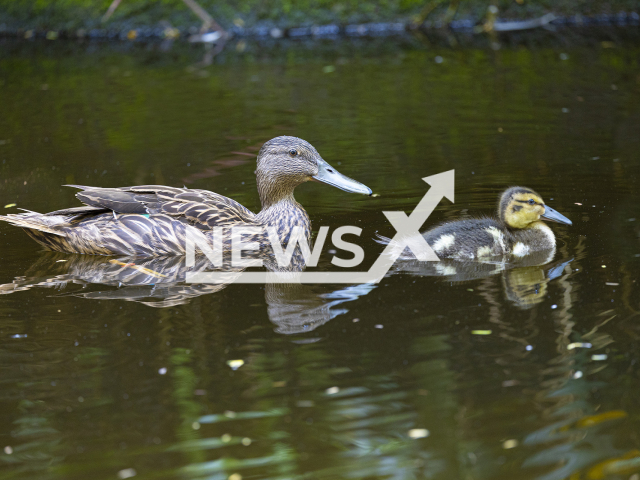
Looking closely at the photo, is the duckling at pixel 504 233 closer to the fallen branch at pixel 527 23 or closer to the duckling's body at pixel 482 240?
the duckling's body at pixel 482 240

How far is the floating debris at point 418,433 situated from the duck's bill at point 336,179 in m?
2.52

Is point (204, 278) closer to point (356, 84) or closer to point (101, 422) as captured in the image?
point (101, 422)

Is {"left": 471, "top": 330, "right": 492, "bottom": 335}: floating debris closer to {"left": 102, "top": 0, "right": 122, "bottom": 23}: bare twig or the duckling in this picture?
the duckling

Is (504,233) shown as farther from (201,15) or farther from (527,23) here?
(201,15)

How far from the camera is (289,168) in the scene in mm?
5676

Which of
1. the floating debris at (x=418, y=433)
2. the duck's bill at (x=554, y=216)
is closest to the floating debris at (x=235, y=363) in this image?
the floating debris at (x=418, y=433)

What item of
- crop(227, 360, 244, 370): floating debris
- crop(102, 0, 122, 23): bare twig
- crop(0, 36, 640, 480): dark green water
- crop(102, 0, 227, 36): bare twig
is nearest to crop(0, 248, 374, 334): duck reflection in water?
crop(0, 36, 640, 480): dark green water

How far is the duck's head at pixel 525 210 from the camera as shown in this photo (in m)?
5.21

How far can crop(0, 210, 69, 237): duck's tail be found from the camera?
5488 millimetres

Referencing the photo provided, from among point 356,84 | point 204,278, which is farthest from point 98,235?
point 356,84

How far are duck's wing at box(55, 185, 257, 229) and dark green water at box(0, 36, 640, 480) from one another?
0.44 m

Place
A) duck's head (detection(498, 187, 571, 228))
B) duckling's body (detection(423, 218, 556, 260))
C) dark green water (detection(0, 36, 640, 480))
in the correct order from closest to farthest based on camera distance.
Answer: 1. dark green water (detection(0, 36, 640, 480))
2. duckling's body (detection(423, 218, 556, 260))
3. duck's head (detection(498, 187, 571, 228))

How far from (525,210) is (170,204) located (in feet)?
7.85

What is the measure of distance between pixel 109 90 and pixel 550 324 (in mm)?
8859
